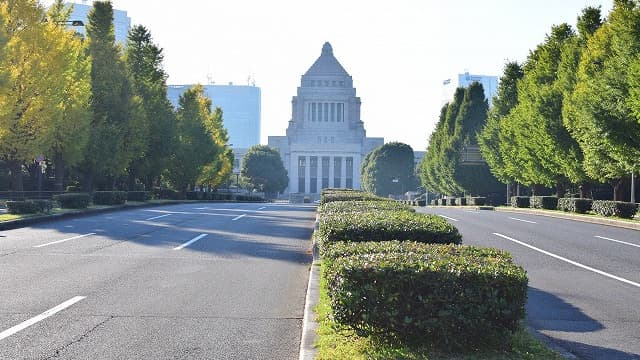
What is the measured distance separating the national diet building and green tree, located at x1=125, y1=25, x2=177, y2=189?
103 meters

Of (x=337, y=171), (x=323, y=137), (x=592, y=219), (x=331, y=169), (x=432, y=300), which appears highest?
(x=323, y=137)

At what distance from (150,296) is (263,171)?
118829 millimetres

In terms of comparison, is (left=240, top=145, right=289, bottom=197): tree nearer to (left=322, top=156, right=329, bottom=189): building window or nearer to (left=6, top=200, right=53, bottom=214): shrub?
(left=322, top=156, right=329, bottom=189): building window

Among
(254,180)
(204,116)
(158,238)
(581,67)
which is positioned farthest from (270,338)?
(254,180)

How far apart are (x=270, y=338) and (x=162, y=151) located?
151 ft

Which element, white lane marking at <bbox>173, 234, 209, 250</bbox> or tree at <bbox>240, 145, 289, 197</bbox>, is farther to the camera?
tree at <bbox>240, 145, 289, 197</bbox>

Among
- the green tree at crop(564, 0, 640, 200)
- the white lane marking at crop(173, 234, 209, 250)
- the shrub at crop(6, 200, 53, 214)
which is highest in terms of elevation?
the green tree at crop(564, 0, 640, 200)

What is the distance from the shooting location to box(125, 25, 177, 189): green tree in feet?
165

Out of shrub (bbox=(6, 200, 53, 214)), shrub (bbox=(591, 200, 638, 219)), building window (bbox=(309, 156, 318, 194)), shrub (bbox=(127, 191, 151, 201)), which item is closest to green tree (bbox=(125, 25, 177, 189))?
shrub (bbox=(127, 191, 151, 201))

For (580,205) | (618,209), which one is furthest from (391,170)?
(618,209)

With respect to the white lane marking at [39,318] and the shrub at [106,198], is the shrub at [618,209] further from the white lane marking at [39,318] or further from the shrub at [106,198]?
the white lane marking at [39,318]

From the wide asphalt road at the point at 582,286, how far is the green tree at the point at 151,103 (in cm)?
3490

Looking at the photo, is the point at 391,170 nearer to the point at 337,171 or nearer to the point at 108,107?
the point at 337,171

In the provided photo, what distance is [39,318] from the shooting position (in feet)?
24.6
